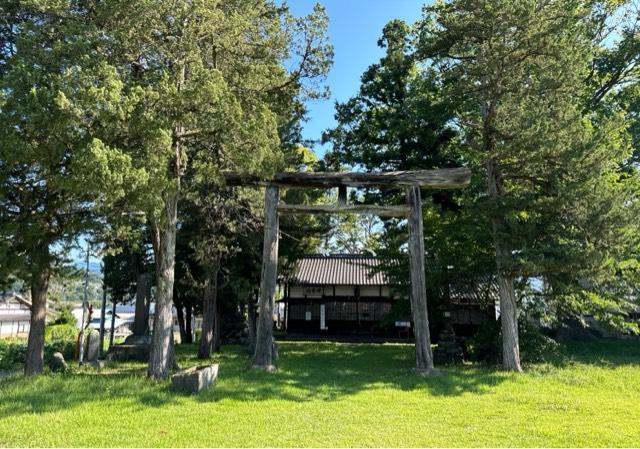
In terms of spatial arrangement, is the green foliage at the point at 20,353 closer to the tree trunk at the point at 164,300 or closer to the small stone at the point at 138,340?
the small stone at the point at 138,340

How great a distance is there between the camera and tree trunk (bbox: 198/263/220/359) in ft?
46.9

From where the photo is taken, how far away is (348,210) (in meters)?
11.0

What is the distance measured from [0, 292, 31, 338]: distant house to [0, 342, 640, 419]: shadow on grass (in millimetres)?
35637

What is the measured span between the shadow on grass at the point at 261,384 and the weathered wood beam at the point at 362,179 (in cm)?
443

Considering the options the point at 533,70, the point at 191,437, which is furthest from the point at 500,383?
the point at 533,70

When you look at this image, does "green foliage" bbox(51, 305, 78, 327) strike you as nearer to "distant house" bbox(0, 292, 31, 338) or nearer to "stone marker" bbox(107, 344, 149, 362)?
"distant house" bbox(0, 292, 31, 338)

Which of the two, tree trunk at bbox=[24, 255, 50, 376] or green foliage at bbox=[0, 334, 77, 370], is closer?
tree trunk at bbox=[24, 255, 50, 376]

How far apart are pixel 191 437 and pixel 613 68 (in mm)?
19192

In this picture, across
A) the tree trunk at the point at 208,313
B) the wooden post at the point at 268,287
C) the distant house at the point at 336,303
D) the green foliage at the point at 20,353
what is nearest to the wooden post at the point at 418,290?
the wooden post at the point at 268,287

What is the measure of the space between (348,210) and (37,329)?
735cm

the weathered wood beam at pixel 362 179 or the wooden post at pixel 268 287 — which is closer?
the wooden post at pixel 268 287

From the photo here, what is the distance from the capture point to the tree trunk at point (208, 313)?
14.3 m

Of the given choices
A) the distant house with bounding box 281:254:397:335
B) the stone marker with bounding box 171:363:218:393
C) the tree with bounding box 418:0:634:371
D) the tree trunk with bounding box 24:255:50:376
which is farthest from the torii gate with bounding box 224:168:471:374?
the distant house with bounding box 281:254:397:335

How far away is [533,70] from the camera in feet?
35.9
